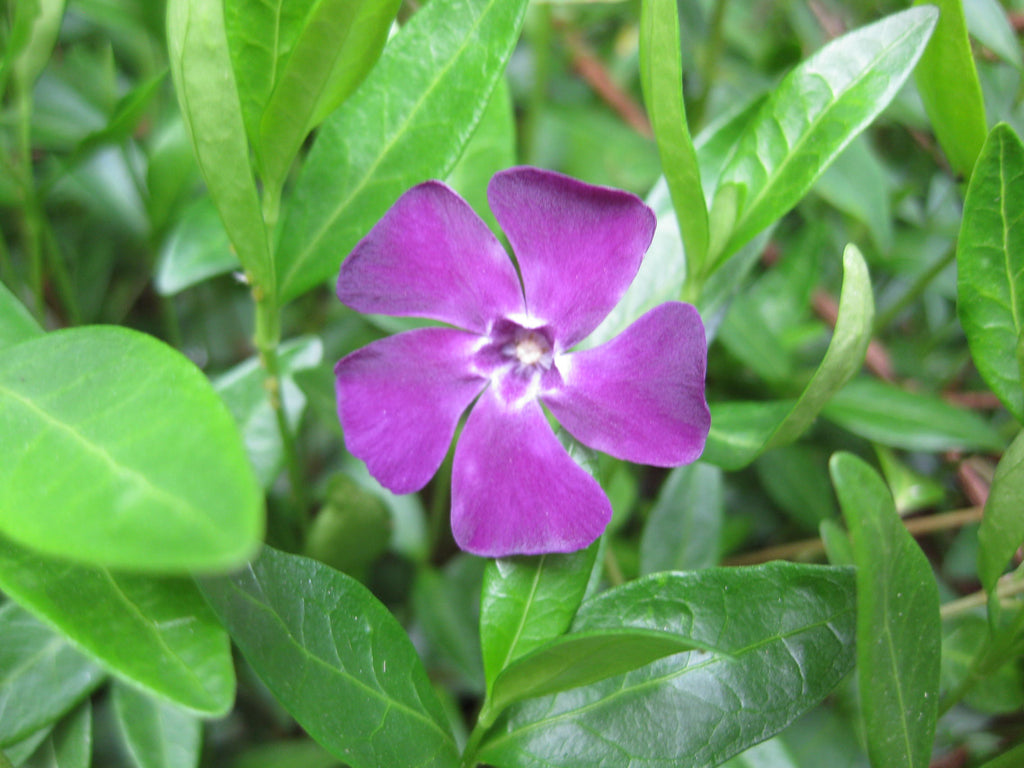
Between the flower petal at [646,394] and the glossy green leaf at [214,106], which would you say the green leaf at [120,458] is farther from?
the flower petal at [646,394]

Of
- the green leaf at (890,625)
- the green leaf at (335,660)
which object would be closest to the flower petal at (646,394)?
the green leaf at (890,625)

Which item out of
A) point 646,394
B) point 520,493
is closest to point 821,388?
point 646,394

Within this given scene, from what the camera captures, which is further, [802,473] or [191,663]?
[802,473]

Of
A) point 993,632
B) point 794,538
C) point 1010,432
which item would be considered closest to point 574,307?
point 993,632

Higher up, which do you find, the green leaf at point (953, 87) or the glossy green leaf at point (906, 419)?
the green leaf at point (953, 87)

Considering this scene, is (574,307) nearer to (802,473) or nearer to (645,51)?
(645,51)

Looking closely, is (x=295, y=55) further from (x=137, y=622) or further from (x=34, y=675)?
(x=34, y=675)

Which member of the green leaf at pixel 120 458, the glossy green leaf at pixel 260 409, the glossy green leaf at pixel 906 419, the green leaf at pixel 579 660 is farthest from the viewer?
the glossy green leaf at pixel 906 419
